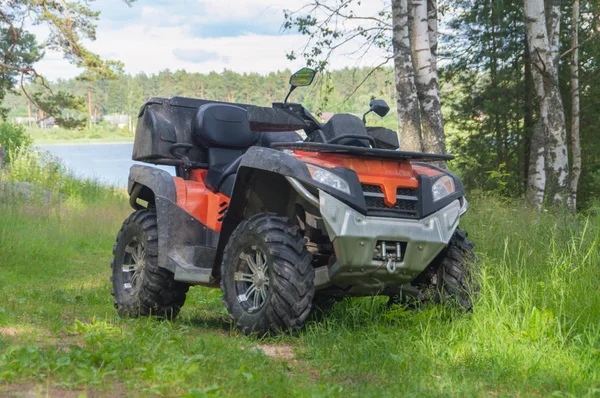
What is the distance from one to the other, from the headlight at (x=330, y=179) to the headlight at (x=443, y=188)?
67 cm

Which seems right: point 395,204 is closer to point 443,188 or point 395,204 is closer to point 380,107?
point 443,188

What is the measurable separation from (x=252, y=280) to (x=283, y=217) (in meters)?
0.49

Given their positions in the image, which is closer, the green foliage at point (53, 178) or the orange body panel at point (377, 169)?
the orange body panel at point (377, 169)

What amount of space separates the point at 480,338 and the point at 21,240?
838cm

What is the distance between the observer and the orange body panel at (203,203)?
6.54m

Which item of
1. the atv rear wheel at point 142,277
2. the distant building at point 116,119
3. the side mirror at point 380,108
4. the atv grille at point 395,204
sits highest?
the side mirror at point 380,108

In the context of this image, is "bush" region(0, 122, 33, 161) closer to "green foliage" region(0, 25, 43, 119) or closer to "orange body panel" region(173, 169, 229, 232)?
"green foliage" region(0, 25, 43, 119)

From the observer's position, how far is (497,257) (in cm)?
666

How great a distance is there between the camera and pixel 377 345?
5230 millimetres

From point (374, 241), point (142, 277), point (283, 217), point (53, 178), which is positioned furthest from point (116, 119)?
point (374, 241)

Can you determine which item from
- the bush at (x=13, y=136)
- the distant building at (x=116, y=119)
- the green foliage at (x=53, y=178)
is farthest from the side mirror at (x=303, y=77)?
the distant building at (x=116, y=119)

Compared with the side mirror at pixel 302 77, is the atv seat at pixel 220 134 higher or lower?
lower

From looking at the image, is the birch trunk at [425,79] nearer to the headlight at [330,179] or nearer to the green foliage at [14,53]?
the headlight at [330,179]

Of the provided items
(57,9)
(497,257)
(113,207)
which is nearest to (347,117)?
(497,257)
